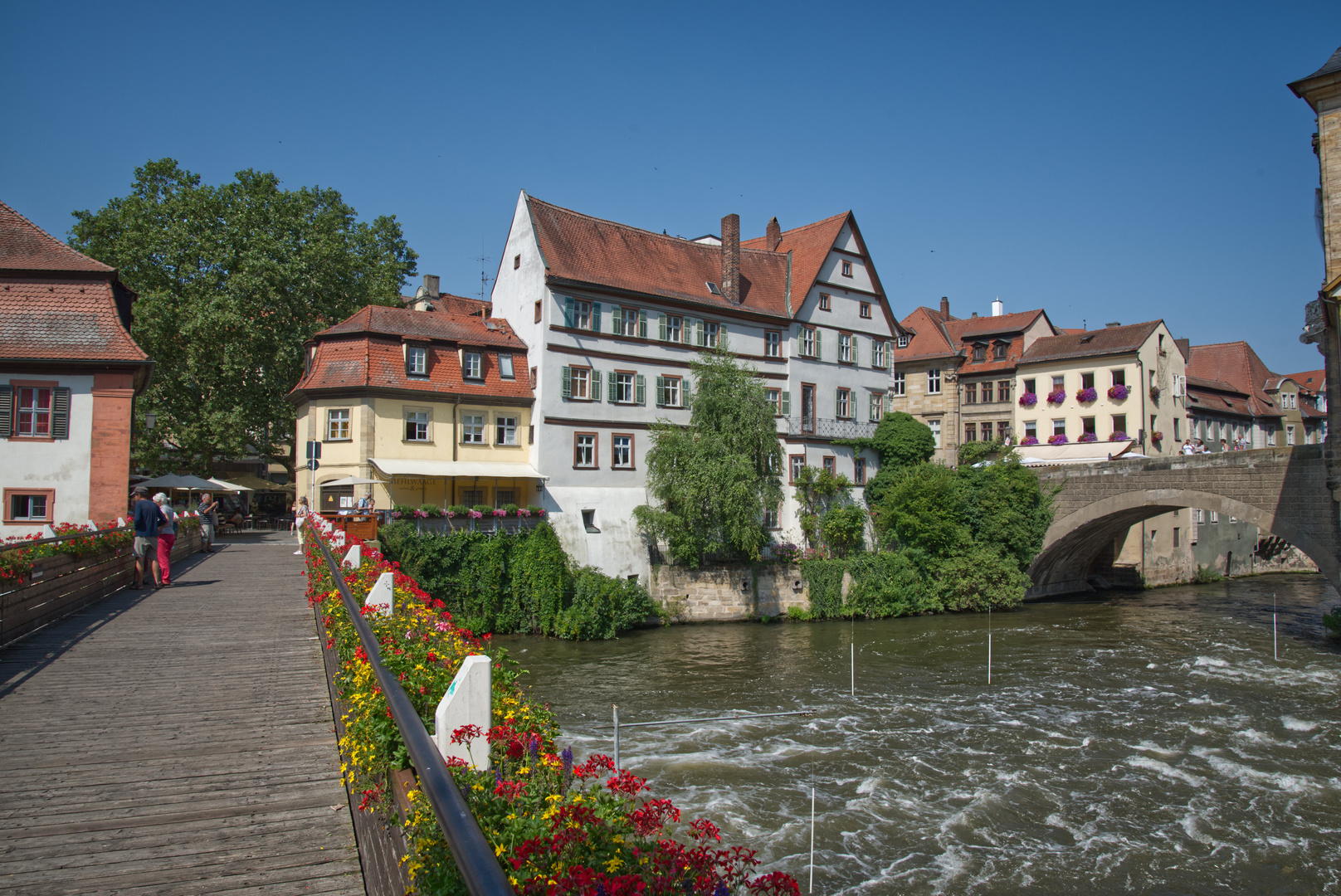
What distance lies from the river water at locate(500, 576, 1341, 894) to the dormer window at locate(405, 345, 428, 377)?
984 cm

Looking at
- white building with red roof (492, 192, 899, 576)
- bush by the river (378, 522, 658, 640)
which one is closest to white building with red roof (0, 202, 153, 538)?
bush by the river (378, 522, 658, 640)

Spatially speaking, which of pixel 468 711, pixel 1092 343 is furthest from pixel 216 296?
pixel 1092 343

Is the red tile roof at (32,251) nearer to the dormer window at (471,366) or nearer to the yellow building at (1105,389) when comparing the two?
the dormer window at (471,366)

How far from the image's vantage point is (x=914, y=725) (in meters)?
16.7

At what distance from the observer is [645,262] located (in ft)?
110

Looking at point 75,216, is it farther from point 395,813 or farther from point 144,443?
point 395,813

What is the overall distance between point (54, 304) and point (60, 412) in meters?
3.12

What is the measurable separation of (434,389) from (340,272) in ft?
42.9

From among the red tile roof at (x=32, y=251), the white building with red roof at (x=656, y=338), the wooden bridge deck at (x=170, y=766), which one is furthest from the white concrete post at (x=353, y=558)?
the white building with red roof at (x=656, y=338)

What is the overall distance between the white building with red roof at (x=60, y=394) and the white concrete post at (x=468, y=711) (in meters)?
21.8

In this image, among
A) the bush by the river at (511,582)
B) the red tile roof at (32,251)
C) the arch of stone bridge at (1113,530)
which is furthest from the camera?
the arch of stone bridge at (1113,530)

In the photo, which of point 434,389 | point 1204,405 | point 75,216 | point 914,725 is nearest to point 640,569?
point 434,389

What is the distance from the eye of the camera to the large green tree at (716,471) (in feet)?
92.1

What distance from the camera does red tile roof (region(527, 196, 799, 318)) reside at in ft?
102
